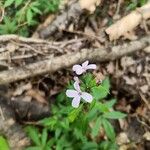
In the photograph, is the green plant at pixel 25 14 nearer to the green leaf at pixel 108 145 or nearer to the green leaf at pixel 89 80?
the green leaf at pixel 108 145

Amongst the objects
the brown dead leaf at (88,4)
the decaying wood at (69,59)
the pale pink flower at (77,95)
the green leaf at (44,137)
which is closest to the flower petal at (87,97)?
the pale pink flower at (77,95)

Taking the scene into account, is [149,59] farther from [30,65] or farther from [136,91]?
[30,65]

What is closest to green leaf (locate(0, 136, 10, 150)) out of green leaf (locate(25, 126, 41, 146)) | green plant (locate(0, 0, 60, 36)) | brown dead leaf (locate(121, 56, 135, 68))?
green leaf (locate(25, 126, 41, 146))

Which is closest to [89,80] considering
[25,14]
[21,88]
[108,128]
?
[108,128]

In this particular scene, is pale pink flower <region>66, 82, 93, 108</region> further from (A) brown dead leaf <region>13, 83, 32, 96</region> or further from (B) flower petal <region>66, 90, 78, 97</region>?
(A) brown dead leaf <region>13, 83, 32, 96</region>

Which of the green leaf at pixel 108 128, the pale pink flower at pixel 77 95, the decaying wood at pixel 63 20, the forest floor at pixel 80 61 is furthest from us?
the decaying wood at pixel 63 20
